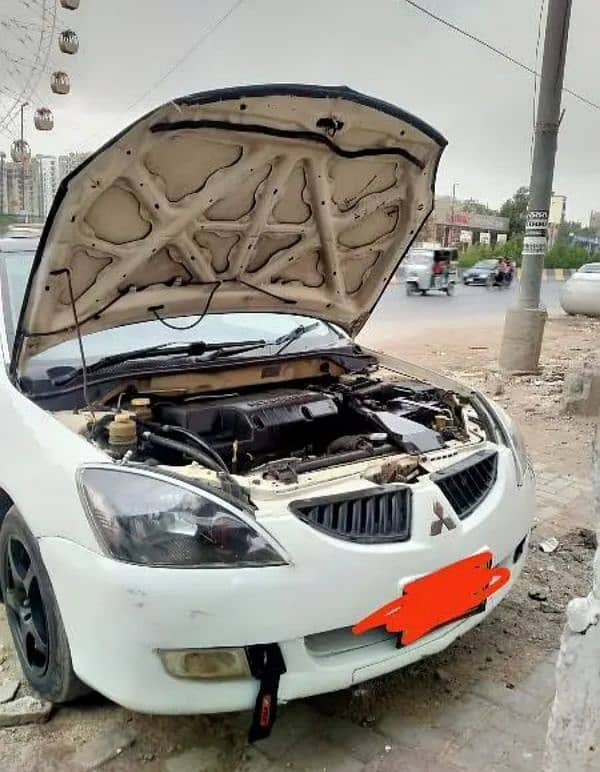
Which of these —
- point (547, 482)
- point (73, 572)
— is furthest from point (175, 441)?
point (547, 482)

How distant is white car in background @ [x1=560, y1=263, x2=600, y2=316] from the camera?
16.8m

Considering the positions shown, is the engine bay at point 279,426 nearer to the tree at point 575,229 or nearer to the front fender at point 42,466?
the front fender at point 42,466

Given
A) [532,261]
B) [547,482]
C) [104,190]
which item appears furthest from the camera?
[532,261]

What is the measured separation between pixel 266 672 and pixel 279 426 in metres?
1.20

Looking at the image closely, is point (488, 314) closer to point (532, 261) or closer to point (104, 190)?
point (532, 261)

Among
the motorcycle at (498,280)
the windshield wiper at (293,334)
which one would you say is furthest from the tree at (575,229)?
the windshield wiper at (293,334)

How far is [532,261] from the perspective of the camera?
8.73m

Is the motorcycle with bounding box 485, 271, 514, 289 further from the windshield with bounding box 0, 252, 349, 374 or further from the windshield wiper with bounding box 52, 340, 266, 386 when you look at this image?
the windshield wiper with bounding box 52, 340, 266, 386

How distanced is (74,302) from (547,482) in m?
3.40

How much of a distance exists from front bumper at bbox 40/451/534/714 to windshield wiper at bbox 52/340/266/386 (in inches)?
34.3

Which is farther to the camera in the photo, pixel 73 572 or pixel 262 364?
pixel 262 364

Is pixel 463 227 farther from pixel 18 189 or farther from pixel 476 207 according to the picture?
pixel 18 189

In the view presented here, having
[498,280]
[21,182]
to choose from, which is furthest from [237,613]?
[498,280]

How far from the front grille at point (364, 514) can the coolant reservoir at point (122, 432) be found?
67cm
